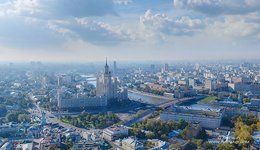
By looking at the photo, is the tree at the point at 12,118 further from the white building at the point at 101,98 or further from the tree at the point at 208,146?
the tree at the point at 208,146

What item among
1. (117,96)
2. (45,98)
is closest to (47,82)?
(45,98)

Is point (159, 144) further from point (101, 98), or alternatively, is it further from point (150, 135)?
point (101, 98)

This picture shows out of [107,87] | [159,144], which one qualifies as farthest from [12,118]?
[159,144]

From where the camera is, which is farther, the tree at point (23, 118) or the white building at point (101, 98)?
the white building at point (101, 98)

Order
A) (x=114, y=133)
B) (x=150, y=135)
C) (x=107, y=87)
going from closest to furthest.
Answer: (x=150, y=135) → (x=114, y=133) → (x=107, y=87)

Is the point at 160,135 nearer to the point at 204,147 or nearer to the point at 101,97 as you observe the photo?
the point at 204,147

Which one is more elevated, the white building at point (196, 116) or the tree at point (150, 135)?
the white building at point (196, 116)

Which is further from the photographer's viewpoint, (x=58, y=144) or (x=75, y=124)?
(x=75, y=124)

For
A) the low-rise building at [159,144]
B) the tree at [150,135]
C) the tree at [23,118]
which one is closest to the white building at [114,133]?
the tree at [150,135]

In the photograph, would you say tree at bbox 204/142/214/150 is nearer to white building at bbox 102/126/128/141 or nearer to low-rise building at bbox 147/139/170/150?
low-rise building at bbox 147/139/170/150

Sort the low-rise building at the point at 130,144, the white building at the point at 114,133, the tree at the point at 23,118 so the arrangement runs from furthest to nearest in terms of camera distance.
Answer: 1. the tree at the point at 23,118
2. the white building at the point at 114,133
3. the low-rise building at the point at 130,144

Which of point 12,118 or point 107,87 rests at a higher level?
point 107,87
